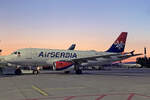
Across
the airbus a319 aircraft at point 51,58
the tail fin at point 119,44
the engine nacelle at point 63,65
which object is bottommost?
the engine nacelle at point 63,65

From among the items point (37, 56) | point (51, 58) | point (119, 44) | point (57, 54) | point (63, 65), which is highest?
point (119, 44)

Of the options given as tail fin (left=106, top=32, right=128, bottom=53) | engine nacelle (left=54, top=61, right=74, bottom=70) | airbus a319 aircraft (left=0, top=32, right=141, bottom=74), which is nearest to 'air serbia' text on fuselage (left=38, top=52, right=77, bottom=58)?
airbus a319 aircraft (left=0, top=32, right=141, bottom=74)

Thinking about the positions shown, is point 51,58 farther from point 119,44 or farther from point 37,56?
point 119,44

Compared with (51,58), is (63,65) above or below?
below

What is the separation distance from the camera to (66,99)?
755 centimetres

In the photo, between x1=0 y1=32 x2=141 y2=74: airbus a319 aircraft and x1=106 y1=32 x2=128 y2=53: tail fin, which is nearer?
x1=0 y1=32 x2=141 y2=74: airbus a319 aircraft

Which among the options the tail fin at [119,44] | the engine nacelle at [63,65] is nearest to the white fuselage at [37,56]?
the engine nacelle at [63,65]

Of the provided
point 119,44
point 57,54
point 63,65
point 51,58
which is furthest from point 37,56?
point 119,44

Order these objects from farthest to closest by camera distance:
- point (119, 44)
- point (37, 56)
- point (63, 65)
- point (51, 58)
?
point (119, 44) → point (51, 58) → point (37, 56) → point (63, 65)

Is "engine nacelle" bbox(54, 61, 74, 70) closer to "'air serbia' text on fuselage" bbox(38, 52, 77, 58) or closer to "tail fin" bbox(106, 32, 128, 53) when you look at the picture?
"'air serbia' text on fuselage" bbox(38, 52, 77, 58)

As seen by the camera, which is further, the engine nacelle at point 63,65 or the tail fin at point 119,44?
the tail fin at point 119,44

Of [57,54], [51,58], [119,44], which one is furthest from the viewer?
[119,44]

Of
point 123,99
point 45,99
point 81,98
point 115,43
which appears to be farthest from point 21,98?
point 115,43

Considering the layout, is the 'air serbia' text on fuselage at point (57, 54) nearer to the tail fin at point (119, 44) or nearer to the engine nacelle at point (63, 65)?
the engine nacelle at point (63, 65)
